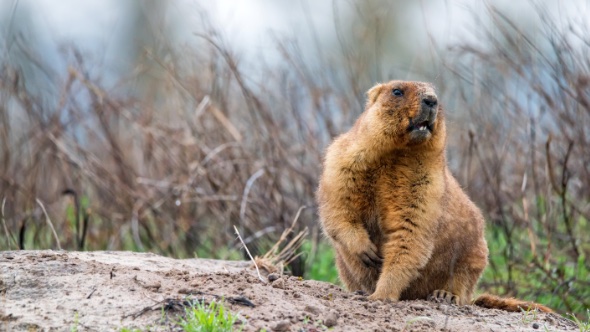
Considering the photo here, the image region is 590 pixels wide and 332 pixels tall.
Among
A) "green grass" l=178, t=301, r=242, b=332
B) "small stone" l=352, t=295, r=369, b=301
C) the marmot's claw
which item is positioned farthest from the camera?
the marmot's claw

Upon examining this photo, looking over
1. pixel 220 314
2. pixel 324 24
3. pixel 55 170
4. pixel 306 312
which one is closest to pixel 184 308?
pixel 220 314

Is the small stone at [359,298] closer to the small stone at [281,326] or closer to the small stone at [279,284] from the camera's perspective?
the small stone at [279,284]

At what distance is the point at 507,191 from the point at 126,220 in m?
4.01

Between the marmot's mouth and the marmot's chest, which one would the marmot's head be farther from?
the marmot's chest

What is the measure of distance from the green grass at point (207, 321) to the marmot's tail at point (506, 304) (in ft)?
7.41

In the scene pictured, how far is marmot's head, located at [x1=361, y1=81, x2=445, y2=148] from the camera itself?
4.85 m

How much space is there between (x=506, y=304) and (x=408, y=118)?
4.93 feet

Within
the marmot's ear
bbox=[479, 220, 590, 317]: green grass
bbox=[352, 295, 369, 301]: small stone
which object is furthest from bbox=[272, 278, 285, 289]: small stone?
bbox=[479, 220, 590, 317]: green grass

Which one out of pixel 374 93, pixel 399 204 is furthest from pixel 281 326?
pixel 374 93

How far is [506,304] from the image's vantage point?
546 cm

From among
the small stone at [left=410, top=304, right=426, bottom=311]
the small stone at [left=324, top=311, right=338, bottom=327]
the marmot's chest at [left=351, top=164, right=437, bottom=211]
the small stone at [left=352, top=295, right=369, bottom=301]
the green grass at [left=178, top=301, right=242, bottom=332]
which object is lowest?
the small stone at [left=410, top=304, right=426, bottom=311]

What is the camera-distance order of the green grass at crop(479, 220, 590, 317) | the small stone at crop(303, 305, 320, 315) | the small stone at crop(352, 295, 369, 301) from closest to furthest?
the small stone at crop(303, 305, 320, 315) < the small stone at crop(352, 295, 369, 301) < the green grass at crop(479, 220, 590, 317)

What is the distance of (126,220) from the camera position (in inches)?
350

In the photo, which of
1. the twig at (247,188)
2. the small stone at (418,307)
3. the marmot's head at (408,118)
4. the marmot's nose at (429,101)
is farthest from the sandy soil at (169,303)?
the twig at (247,188)
